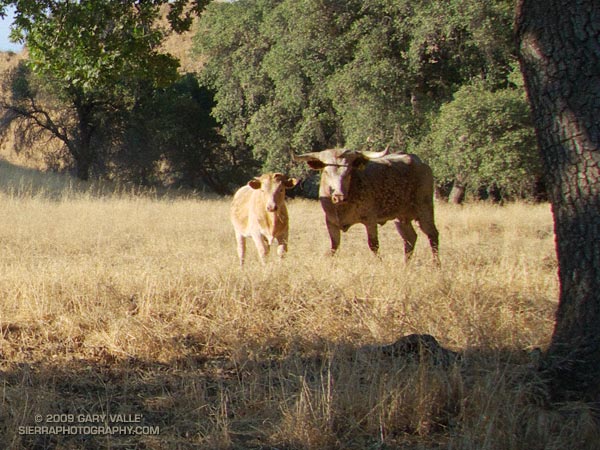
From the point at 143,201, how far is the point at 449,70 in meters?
10.2

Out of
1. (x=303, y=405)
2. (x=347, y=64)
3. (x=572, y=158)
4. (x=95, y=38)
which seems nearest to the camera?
(x=303, y=405)

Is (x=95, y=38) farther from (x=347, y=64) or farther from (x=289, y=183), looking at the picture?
(x=347, y=64)

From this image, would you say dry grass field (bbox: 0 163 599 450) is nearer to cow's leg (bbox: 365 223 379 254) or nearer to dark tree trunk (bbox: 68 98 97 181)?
cow's leg (bbox: 365 223 379 254)

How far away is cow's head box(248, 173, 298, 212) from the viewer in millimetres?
9303

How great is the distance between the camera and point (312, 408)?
3.70m

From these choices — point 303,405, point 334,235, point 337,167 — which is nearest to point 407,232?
point 334,235

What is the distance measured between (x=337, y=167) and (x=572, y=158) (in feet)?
17.2

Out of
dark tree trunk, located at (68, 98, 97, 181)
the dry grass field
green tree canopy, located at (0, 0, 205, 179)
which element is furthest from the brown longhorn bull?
dark tree trunk, located at (68, 98, 97, 181)

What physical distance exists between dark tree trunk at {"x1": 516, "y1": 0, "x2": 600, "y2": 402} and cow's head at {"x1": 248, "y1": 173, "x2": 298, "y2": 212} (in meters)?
5.41

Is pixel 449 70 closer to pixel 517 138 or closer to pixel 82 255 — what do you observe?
pixel 517 138

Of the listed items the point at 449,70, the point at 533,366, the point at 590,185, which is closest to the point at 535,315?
the point at 533,366

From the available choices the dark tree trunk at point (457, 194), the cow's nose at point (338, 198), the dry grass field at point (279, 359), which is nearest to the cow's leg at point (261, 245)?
the cow's nose at point (338, 198)

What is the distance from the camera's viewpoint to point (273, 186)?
941 centimetres

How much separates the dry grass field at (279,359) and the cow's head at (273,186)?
1671 millimetres
